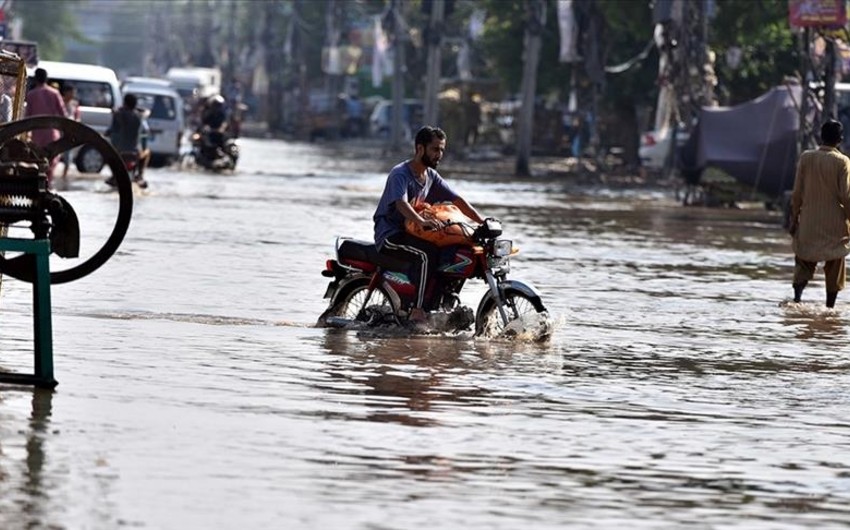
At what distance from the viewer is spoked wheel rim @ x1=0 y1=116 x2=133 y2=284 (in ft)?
36.4

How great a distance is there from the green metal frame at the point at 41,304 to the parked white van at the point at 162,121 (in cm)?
3512

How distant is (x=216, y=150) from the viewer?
45.7 meters

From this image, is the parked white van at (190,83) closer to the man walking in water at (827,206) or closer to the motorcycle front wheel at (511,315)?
the man walking in water at (827,206)

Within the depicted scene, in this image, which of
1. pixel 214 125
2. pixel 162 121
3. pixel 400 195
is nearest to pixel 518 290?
pixel 400 195

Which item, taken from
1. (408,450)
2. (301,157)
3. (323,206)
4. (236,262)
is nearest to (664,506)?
(408,450)

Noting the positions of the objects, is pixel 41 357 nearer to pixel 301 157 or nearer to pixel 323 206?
pixel 323 206

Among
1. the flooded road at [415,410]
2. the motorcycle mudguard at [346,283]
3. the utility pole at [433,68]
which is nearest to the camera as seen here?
the flooded road at [415,410]

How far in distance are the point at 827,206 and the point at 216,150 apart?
2798 centimetres

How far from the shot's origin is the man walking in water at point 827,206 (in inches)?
730

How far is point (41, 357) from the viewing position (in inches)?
427

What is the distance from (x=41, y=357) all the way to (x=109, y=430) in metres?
1.33

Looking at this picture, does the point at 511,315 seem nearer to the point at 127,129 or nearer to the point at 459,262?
the point at 459,262

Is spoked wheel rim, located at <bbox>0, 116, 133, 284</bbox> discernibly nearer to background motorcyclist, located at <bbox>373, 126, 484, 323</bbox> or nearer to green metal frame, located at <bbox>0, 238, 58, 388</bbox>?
green metal frame, located at <bbox>0, 238, 58, 388</bbox>

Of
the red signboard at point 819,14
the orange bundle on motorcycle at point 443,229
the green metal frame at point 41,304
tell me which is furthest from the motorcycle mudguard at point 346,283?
the red signboard at point 819,14
